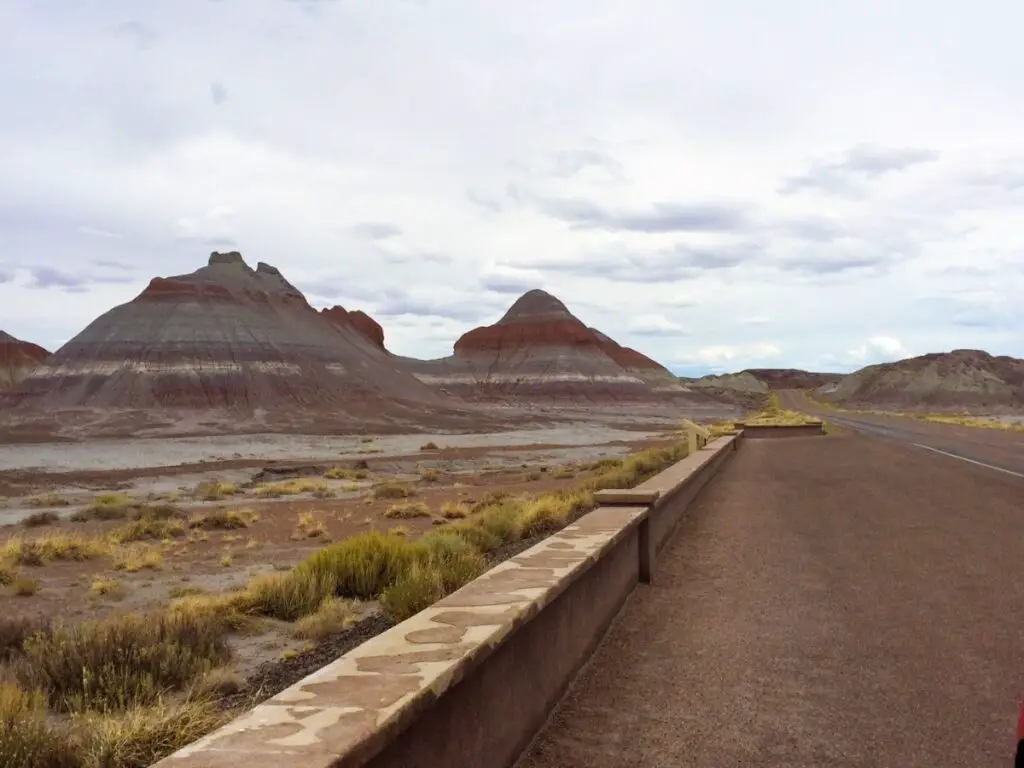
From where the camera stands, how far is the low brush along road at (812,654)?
4.76 meters

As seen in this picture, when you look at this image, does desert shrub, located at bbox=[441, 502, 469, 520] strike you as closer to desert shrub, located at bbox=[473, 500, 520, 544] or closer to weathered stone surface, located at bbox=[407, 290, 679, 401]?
desert shrub, located at bbox=[473, 500, 520, 544]

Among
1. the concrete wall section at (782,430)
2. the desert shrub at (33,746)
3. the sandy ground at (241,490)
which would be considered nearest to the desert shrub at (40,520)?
the sandy ground at (241,490)

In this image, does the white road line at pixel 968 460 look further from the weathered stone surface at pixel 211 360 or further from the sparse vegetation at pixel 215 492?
the weathered stone surface at pixel 211 360

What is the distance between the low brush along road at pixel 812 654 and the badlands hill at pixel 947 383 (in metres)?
156

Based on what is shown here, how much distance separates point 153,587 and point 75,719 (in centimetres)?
872

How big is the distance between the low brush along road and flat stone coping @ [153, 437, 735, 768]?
0.76m

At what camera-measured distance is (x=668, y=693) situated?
5.60m

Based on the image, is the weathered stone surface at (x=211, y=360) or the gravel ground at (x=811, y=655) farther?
the weathered stone surface at (x=211, y=360)

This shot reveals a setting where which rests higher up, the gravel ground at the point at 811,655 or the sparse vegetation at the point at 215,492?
the gravel ground at the point at 811,655

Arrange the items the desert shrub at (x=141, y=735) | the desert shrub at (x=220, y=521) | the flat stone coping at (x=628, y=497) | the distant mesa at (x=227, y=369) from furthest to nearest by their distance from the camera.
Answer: the distant mesa at (x=227, y=369)
the desert shrub at (x=220, y=521)
the flat stone coping at (x=628, y=497)
the desert shrub at (x=141, y=735)

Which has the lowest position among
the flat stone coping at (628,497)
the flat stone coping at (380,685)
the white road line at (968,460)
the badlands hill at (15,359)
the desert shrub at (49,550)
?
the desert shrub at (49,550)

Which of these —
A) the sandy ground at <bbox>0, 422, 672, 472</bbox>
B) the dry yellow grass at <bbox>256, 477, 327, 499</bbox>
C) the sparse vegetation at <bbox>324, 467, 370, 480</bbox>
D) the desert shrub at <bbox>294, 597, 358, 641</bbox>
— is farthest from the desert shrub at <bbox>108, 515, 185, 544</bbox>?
the sandy ground at <bbox>0, 422, 672, 472</bbox>

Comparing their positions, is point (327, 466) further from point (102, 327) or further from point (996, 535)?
point (102, 327)

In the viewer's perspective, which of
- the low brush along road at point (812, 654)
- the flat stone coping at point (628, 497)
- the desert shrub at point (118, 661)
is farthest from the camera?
the flat stone coping at point (628, 497)
